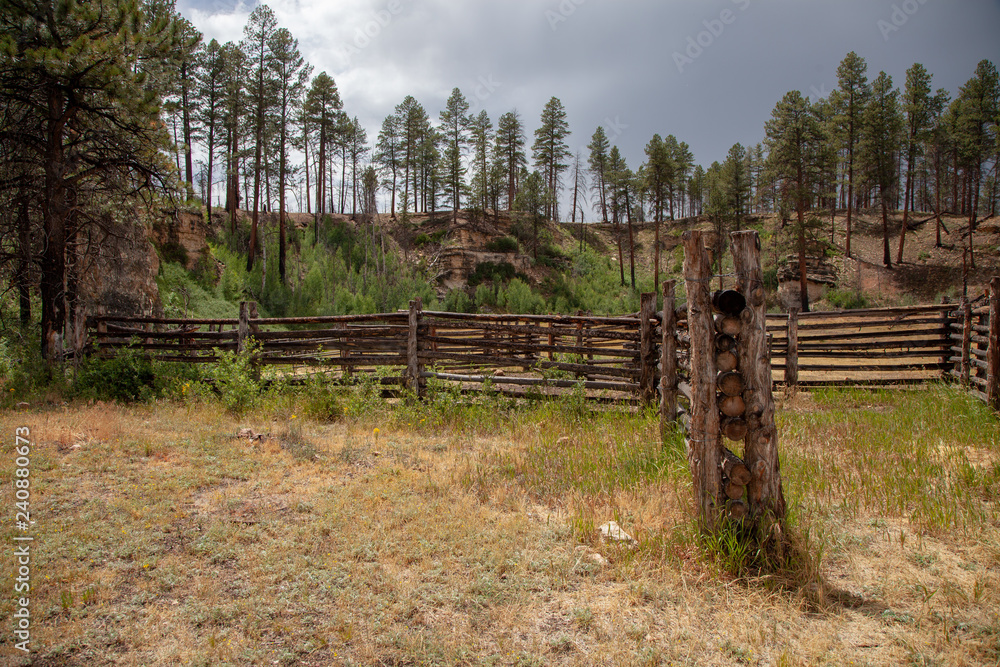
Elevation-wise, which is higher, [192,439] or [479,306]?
[479,306]

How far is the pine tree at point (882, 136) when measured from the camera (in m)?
Answer: 31.0

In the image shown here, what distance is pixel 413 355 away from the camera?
24.8 feet

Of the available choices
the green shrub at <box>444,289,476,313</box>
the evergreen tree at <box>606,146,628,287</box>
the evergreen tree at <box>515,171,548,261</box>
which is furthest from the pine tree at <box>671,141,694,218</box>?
the green shrub at <box>444,289,476,313</box>

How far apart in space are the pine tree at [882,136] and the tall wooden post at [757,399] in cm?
3701

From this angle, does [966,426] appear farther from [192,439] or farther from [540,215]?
[540,215]

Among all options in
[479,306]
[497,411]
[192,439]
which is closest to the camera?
[192,439]

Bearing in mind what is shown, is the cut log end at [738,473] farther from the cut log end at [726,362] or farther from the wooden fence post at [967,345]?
the wooden fence post at [967,345]

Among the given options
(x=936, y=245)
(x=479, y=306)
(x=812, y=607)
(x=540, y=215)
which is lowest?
(x=812, y=607)

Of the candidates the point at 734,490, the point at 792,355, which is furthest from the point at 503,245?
the point at 734,490

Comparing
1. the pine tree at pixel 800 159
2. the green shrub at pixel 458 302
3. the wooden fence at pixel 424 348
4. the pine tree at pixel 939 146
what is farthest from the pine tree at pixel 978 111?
the wooden fence at pixel 424 348

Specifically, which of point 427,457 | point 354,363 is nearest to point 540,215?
point 354,363

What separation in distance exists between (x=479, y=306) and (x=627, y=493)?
1059 inches

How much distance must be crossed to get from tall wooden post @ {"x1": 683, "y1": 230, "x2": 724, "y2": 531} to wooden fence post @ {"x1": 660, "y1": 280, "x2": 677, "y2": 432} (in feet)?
6.65

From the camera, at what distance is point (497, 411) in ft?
22.1
